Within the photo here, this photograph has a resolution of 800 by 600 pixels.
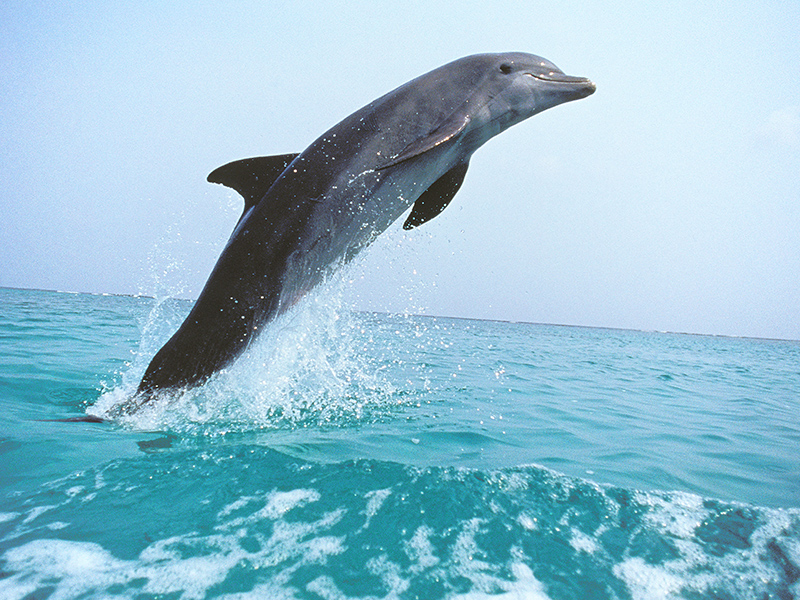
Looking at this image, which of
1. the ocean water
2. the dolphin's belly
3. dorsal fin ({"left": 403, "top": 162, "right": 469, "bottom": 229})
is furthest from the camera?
dorsal fin ({"left": 403, "top": 162, "right": 469, "bottom": 229})

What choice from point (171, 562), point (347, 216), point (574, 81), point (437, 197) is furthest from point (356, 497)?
point (574, 81)

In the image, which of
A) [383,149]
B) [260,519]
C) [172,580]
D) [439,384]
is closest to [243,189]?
[383,149]

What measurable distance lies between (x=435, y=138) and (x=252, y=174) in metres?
1.76

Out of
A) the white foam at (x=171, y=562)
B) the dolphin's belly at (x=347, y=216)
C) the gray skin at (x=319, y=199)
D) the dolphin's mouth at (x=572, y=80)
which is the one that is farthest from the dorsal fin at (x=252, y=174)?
the white foam at (x=171, y=562)

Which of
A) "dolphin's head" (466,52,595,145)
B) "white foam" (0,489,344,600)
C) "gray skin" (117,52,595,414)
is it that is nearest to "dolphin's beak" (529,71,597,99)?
"dolphin's head" (466,52,595,145)

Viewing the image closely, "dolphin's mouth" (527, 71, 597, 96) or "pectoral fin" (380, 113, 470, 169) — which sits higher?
"dolphin's mouth" (527, 71, 597, 96)

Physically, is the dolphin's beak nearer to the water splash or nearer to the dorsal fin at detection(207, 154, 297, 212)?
the dorsal fin at detection(207, 154, 297, 212)

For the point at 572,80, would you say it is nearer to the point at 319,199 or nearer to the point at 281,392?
the point at 319,199

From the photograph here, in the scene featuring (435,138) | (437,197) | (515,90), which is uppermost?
(515,90)

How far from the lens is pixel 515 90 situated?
199 inches

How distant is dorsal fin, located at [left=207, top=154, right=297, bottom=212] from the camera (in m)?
4.68

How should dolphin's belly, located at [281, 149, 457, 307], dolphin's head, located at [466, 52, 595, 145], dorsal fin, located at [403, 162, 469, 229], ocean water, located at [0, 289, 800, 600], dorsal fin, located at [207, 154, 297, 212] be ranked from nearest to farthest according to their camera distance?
ocean water, located at [0, 289, 800, 600] → dolphin's belly, located at [281, 149, 457, 307] → dorsal fin, located at [207, 154, 297, 212] → dolphin's head, located at [466, 52, 595, 145] → dorsal fin, located at [403, 162, 469, 229]

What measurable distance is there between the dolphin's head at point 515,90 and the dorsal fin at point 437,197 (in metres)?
0.41

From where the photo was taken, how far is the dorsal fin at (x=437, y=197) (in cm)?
536
